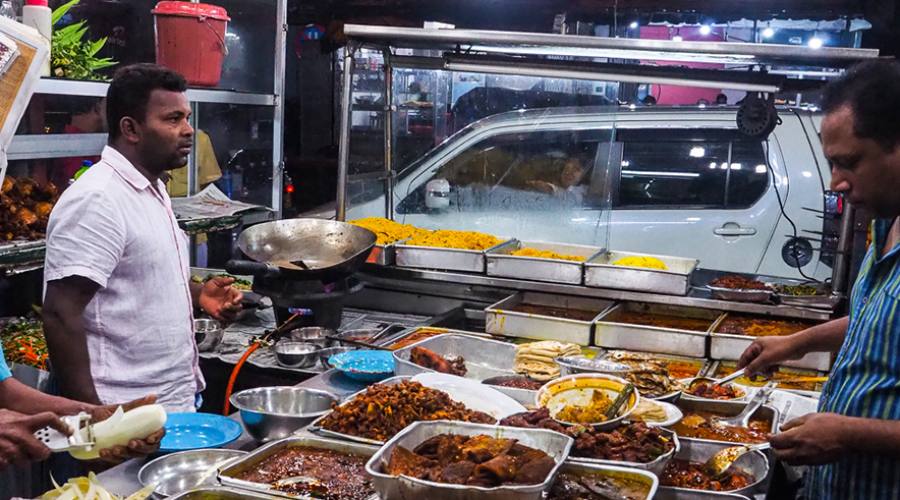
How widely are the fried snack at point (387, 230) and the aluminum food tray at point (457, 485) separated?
2578 mm

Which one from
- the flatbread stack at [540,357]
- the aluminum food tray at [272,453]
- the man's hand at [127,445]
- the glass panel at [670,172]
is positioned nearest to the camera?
the man's hand at [127,445]

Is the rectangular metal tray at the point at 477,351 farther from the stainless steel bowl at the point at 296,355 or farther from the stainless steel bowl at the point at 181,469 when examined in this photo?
the stainless steel bowl at the point at 181,469

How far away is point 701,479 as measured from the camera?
2678 millimetres

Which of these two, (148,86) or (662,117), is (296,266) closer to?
(148,86)

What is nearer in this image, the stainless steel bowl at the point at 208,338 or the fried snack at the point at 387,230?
A: the stainless steel bowl at the point at 208,338

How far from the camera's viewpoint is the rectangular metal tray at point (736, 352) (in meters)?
4.11

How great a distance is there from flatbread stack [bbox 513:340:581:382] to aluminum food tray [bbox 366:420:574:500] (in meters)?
1.21

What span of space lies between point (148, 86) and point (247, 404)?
4.43 ft

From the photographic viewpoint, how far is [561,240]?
5.75 meters

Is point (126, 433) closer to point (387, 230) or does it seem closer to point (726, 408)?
point (726, 408)

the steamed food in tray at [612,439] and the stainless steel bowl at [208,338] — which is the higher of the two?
the steamed food in tray at [612,439]

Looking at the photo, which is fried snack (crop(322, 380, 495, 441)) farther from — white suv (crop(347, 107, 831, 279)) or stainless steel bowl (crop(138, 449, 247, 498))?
white suv (crop(347, 107, 831, 279))

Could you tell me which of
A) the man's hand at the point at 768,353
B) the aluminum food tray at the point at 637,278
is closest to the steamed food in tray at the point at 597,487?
the man's hand at the point at 768,353

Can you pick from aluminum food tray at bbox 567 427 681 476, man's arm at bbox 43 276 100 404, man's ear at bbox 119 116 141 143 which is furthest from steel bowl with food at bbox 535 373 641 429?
man's ear at bbox 119 116 141 143
